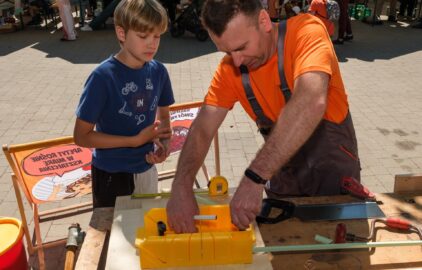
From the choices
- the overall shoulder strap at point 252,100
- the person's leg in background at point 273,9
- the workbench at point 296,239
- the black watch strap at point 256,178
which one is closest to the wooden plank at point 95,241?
the workbench at point 296,239

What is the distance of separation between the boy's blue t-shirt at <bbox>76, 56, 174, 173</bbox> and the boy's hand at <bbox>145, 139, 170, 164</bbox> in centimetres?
3

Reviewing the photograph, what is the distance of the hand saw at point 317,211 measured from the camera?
173 cm

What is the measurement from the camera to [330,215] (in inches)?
68.9

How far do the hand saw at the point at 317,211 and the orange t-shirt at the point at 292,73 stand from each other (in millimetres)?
426

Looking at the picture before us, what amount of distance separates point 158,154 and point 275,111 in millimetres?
856

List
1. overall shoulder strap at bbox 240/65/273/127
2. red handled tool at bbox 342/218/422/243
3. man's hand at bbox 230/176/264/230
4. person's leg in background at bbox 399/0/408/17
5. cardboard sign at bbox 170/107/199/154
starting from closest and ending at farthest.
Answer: man's hand at bbox 230/176/264/230 < red handled tool at bbox 342/218/422/243 < overall shoulder strap at bbox 240/65/273/127 < cardboard sign at bbox 170/107/199/154 < person's leg in background at bbox 399/0/408/17

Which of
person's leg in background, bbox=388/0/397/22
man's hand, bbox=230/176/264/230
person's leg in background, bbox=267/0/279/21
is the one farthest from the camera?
person's leg in background, bbox=388/0/397/22

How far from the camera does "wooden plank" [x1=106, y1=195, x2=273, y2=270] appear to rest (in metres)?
1.41

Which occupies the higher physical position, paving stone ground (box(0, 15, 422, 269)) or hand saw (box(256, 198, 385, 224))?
hand saw (box(256, 198, 385, 224))

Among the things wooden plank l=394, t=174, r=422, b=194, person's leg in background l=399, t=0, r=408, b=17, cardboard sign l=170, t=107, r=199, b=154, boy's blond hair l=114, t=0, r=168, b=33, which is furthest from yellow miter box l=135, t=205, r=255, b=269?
person's leg in background l=399, t=0, r=408, b=17

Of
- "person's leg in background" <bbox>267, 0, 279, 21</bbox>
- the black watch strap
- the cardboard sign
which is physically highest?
the black watch strap

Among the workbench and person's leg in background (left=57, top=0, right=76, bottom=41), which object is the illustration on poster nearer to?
the workbench

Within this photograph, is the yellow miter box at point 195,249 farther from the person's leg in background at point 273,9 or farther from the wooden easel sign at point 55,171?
the person's leg in background at point 273,9

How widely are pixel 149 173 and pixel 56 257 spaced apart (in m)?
1.29
